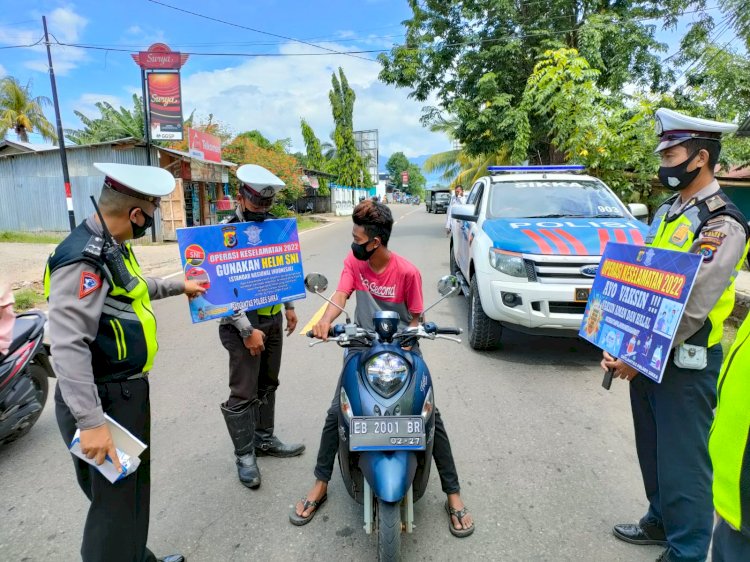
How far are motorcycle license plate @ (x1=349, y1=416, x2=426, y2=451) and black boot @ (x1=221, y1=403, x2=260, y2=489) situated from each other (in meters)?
1.14

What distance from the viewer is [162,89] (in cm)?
1584

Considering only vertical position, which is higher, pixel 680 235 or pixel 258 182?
pixel 258 182

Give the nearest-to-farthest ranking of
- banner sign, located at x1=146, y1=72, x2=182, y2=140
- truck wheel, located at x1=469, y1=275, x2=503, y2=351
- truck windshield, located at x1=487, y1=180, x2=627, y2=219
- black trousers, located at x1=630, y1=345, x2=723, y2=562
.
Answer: black trousers, located at x1=630, y1=345, x2=723, y2=562 < truck wheel, located at x1=469, y1=275, x2=503, y2=351 < truck windshield, located at x1=487, y1=180, x2=627, y2=219 < banner sign, located at x1=146, y1=72, x2=182, y2=140

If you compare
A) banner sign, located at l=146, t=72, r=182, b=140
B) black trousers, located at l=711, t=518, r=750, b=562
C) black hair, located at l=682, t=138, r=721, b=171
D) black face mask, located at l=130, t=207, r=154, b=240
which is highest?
banner sign, located at l=146, t=72, r=182, b=140

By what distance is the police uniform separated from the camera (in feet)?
5.74

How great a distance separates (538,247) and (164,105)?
590 inches

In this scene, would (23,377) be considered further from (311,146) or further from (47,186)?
(311,146)

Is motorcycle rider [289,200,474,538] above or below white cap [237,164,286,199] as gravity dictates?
below

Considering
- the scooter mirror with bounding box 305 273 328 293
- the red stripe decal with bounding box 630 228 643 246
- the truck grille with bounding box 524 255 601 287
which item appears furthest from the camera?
the red stripe decal with bounding box 630 228 643 246

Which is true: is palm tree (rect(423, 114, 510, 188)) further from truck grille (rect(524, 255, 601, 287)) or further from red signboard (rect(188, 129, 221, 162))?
truck grille (rect(524, 255, 601, 287))

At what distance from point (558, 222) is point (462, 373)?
6.47 ft

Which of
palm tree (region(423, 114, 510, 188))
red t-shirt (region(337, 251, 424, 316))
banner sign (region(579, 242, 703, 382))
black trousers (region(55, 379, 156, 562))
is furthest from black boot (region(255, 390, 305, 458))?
palm tree (region(423, 114, 510, 188))

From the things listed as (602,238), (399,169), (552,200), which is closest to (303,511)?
(602,238)

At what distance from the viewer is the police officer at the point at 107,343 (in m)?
1.75
